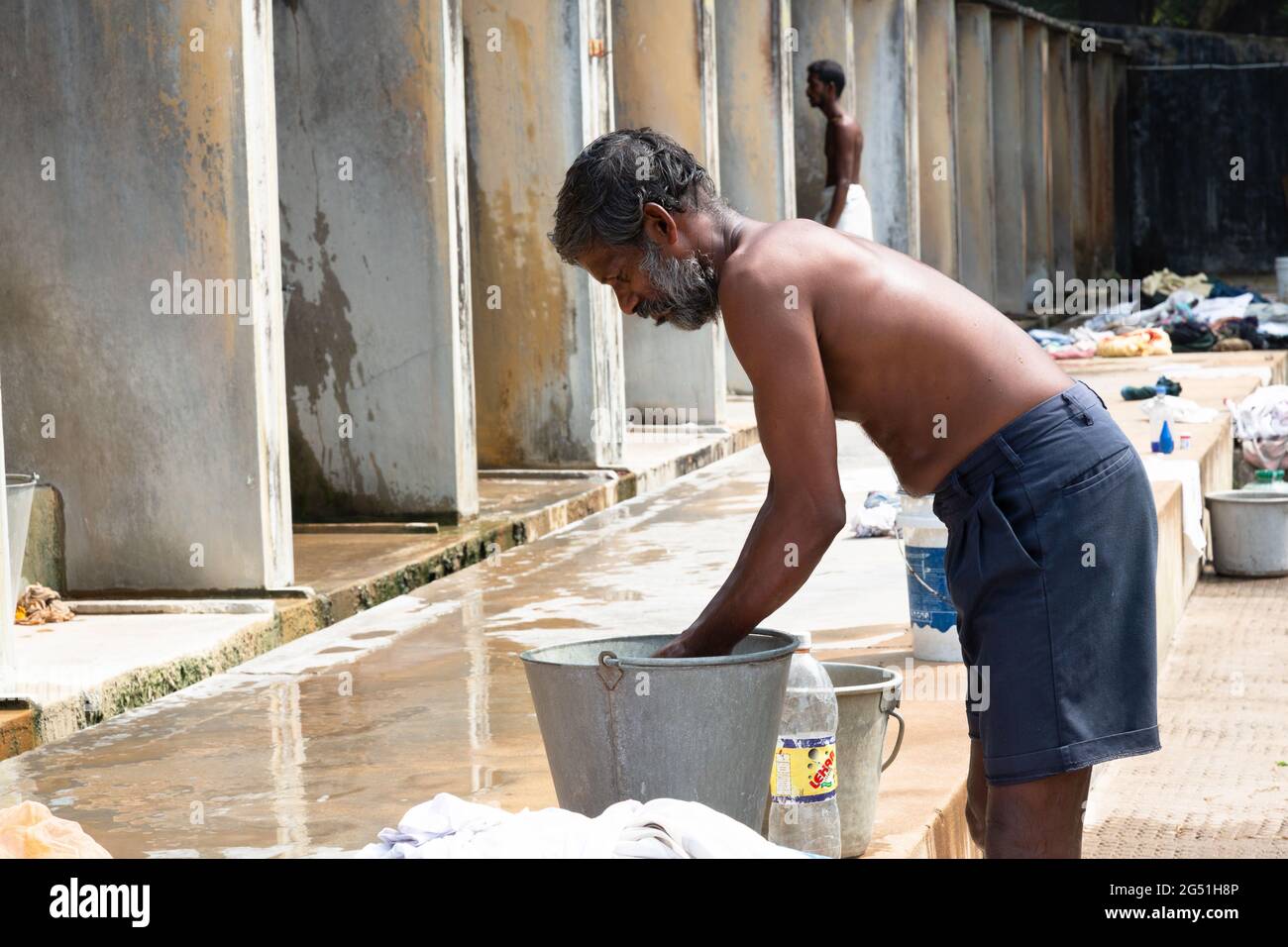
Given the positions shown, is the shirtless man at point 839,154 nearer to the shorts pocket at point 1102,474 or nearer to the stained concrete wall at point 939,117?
the stained concrete wall at point 939,117

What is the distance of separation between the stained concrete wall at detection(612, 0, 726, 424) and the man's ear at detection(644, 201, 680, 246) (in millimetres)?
8008

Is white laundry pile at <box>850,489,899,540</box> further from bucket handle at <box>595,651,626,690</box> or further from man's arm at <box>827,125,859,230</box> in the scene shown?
bucket handle at <box>595,651,626,690</box>

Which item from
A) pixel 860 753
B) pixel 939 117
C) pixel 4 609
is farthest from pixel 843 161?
pixel 860 753

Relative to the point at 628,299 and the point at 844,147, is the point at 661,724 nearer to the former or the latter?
the point at 628,299

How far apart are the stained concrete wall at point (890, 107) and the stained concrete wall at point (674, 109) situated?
5820mm

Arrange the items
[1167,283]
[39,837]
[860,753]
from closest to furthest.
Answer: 1. [39,837]
2. [860,753]
3. [1167,283]

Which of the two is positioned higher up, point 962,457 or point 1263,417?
point 962,457

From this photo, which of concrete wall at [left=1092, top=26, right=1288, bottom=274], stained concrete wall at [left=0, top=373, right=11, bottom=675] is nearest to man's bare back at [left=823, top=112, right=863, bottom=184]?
stained concrete wall at [left=0, top=373, right=11, bottom=675]

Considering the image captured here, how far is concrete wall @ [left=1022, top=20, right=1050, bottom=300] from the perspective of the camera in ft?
78.3

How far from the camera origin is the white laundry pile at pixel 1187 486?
783cm

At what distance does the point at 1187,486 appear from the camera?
7867 mm

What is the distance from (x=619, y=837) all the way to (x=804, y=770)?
68 cm
